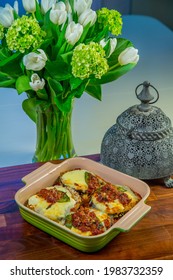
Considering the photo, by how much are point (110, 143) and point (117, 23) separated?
0.95ft

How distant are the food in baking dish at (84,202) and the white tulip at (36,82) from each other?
0.21 metres

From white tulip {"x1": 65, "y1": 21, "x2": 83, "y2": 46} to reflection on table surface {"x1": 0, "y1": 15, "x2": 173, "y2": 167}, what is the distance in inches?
18.9

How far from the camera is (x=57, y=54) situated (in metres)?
1.30

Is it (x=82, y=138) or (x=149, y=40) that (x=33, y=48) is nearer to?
(x=82, y=138)

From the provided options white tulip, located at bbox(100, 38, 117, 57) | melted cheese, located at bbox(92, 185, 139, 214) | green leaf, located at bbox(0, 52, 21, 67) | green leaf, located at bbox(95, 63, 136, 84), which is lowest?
melted cheese, located at bbox(92, 185, 139, 214)

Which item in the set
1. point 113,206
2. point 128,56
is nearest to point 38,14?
Result: point 128,56

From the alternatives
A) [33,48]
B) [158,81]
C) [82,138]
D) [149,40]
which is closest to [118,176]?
[33,48]

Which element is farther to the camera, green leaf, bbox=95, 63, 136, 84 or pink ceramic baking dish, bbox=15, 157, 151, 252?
green leaf, bbox=95, 63, 136, 84

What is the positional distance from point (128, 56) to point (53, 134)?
0.27 meters

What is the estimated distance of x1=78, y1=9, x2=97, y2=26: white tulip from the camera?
4.18 feet

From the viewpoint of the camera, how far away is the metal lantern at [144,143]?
1.30 metres

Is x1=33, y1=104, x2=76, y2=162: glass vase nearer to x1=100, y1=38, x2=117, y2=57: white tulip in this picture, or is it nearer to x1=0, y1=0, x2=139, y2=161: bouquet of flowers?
x1=0, y1=0, x2=139, y2=161: bouquet of flowers

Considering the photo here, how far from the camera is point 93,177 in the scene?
1.25 metres

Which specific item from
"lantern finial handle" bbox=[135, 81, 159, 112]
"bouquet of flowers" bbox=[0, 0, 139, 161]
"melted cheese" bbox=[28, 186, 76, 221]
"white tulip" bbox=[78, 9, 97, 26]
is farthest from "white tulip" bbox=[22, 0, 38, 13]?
→ "melted cheese" bbox=[28, 186, 76, 221]
